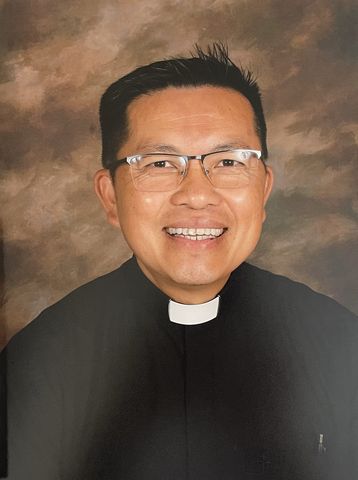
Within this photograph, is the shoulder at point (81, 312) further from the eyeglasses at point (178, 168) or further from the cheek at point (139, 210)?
the eyeglasses at point (178, 168)

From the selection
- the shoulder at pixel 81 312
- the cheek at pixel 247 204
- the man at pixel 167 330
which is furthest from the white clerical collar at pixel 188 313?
the cheek at pixel 247 204

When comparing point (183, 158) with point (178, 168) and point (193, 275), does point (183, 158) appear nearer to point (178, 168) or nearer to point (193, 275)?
point (178, 168)

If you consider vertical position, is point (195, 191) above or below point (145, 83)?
below

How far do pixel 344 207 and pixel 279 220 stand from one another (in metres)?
0.17

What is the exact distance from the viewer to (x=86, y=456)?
1.64m

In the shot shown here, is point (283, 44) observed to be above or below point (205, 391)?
above

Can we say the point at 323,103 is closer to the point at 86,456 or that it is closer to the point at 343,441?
the point at 343,441

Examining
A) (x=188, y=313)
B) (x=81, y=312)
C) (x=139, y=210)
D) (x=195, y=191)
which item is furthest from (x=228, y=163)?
(x=81, y=312)

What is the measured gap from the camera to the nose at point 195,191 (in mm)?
1598

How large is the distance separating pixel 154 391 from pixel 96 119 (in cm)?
66

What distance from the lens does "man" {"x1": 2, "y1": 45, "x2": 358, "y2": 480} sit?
1618 millimetres

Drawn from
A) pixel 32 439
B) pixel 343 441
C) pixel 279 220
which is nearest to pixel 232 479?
pixel 343 441

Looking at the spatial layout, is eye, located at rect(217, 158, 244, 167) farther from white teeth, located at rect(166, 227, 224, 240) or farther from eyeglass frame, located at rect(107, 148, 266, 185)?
white teeth, located at rect(166, 227, 224, 240)

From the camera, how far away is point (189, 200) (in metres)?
1.60
